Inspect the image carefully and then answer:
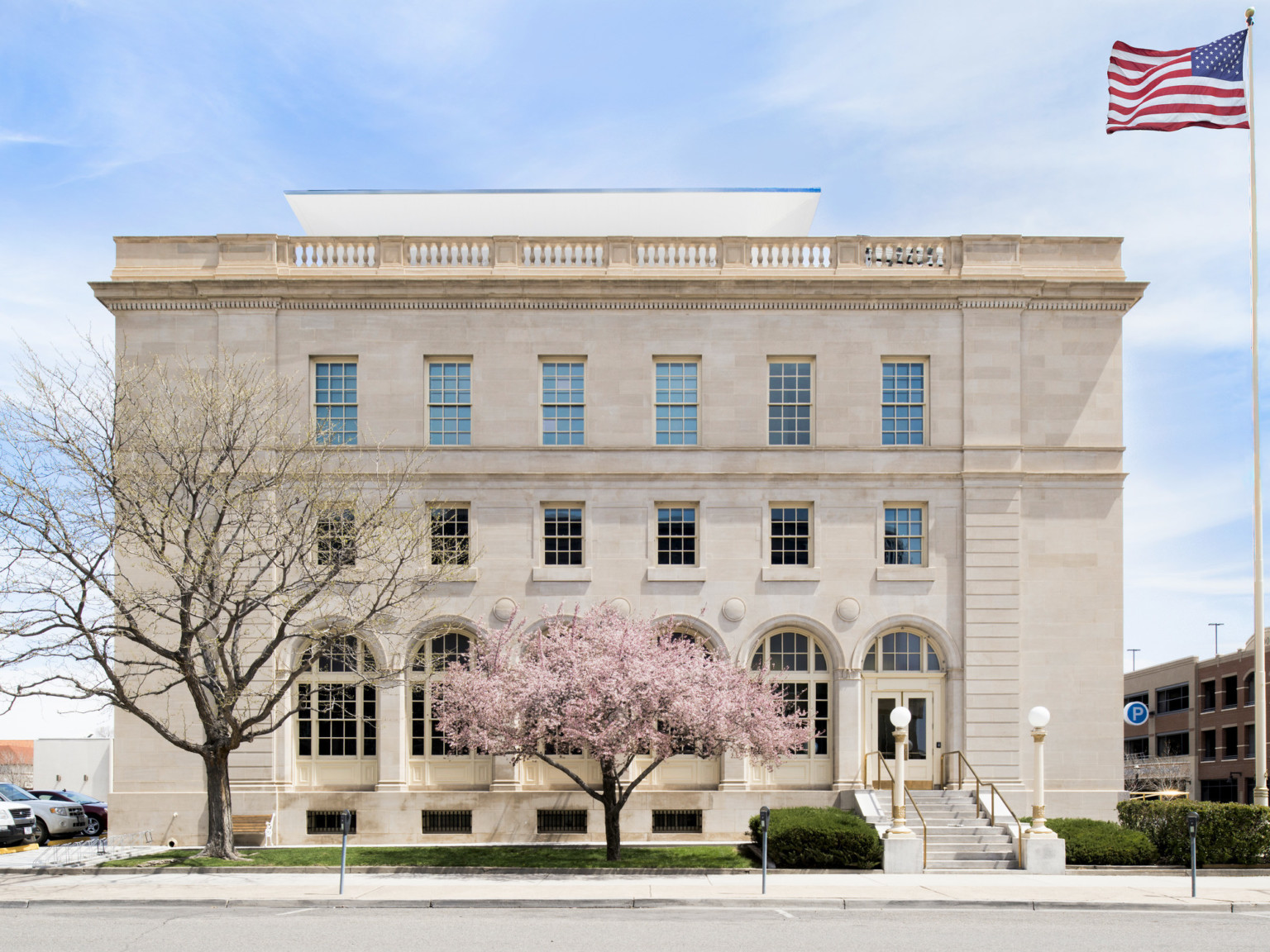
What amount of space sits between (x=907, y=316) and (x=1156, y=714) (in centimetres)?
6449

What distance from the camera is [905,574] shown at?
31625 mm

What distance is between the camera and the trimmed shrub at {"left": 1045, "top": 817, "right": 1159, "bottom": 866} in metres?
25.5

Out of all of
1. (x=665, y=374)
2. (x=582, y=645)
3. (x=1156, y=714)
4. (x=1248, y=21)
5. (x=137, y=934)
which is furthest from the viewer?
(x=1156, y=714)

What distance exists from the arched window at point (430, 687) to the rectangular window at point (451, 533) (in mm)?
1971

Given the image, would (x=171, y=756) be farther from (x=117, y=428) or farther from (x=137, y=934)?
(x=137, y=934)

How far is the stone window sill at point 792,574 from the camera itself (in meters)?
31.5

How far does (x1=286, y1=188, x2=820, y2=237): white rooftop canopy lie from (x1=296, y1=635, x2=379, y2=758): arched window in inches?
558

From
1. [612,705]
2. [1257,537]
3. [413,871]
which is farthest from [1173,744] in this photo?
[413,871]

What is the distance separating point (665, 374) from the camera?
3278 centimetres

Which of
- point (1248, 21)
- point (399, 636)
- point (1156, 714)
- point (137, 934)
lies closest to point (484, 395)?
point (399, 636)

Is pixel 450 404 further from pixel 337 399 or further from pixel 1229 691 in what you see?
pixel 1229 691

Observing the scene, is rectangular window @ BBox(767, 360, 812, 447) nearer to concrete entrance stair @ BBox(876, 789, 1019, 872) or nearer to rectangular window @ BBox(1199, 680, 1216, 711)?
concrete entrance stair @ BBox(876, 789, 1019, 872)

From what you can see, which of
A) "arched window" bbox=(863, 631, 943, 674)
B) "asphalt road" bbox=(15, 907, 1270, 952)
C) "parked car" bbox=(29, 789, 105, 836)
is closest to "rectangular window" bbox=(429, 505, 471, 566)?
"arched window" bbox=(863, 631, 943, 674)

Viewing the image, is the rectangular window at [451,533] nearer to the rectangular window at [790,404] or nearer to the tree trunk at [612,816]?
the tree trunk at [612,816]
